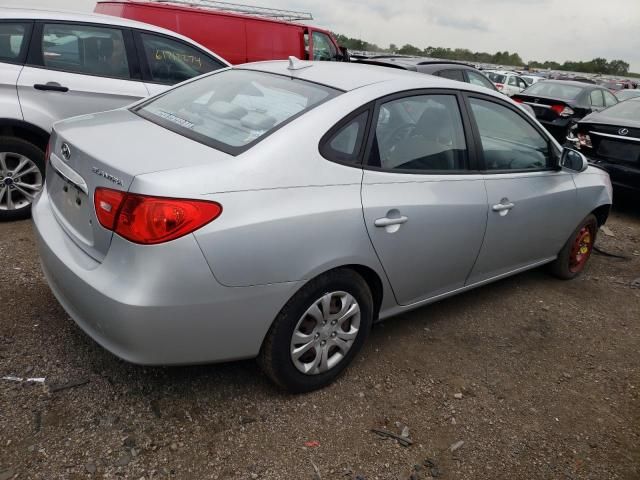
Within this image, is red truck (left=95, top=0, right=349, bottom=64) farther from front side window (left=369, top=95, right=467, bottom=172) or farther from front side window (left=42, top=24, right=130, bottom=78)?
front side window (left=369, top=95, right=467, bottom=172)

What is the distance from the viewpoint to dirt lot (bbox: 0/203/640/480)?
231 cm

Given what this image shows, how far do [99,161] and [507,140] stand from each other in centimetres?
254

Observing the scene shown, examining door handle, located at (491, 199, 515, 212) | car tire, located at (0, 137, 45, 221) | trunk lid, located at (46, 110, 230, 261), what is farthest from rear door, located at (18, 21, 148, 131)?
door handle, located at (491, 199, 515, 212)

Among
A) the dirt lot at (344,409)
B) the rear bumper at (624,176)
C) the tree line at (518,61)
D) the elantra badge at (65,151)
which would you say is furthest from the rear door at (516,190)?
the tree line at (518,61)

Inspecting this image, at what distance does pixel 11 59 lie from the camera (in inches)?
172

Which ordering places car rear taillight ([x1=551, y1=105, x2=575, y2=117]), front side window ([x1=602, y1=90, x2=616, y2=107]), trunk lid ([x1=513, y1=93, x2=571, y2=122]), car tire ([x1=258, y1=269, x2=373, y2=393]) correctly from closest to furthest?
car tire ([x1=258, y1=269, x2=373, y2=393]) → trunk lid ([x1=513, y1=93, x2=571, y2=122]) → car rear taillight ([x1=551, y1=105, x2=575, y2=117]) → front side window ([x1=602, y1=90, x2=616, y2=107])

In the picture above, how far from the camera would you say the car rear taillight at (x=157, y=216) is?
211 cm

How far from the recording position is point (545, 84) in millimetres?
11047

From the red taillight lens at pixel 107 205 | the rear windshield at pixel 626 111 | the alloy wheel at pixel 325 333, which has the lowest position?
the alloy wheel at pixel 325 333

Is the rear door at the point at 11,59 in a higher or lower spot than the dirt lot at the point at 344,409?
higher

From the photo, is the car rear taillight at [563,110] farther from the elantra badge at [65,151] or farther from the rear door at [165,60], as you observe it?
the elantra badge at [65,151]

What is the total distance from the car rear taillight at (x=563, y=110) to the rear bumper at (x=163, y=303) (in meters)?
8.65

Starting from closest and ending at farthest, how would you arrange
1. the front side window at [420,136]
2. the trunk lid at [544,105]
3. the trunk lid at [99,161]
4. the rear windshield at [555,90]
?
the trunk lid at [99,161], the front side window at [420,136], the trunk lid at [544,105], the rear windshield at [555,90]

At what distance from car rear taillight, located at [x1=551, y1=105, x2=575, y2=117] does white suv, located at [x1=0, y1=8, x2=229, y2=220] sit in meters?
7.07
